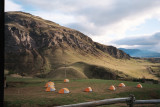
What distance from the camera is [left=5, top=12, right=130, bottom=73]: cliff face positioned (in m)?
80.5

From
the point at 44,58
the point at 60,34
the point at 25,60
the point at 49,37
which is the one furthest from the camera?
the point at 60,34

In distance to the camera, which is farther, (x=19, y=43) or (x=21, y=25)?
(x=21, y=25)

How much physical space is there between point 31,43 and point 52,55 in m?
23.1

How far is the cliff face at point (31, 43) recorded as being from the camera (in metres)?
80.5

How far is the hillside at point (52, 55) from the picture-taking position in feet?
217

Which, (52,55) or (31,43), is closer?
(52,55)

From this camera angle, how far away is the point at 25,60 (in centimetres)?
8131

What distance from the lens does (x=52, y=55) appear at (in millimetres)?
94625

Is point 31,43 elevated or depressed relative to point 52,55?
elevated

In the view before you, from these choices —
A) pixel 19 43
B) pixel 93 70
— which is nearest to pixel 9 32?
pixel 19 43

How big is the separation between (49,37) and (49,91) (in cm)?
9620

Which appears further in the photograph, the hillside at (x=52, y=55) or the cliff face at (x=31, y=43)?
the cliff face at (x=31, y=43)
